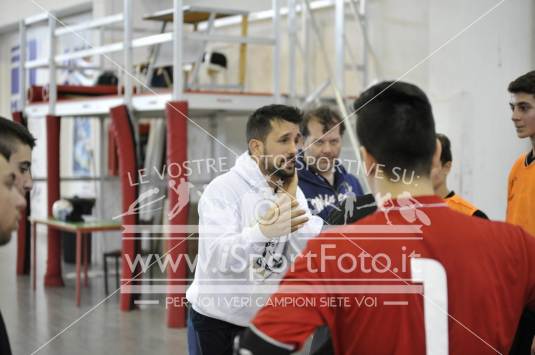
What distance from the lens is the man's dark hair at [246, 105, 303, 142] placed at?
308 cm

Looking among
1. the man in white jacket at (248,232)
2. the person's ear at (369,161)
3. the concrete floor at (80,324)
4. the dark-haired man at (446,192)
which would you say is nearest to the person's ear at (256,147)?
the man in white jacket at (248,232)

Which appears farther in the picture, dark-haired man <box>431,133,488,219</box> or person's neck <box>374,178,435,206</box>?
dark-haired man <box>431,133,488,219</box>

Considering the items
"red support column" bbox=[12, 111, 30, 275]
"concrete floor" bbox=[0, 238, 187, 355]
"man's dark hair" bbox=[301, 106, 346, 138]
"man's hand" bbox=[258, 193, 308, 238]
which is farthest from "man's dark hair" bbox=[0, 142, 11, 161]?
"red support column" bbox=[12, 111, 30, 275]

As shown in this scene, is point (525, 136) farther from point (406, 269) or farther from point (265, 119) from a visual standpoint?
point (406, 269)

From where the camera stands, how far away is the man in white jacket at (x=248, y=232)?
2.65 meters

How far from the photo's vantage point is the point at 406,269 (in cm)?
158

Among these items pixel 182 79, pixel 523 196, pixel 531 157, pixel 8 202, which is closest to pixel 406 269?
pixel 8 202

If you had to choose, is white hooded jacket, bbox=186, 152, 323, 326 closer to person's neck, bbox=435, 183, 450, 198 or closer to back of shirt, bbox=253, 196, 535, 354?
person's neck, bbox=435, 183, 450, 198

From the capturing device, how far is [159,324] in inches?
237

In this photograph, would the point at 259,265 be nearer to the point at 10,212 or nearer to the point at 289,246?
the point at 289,246

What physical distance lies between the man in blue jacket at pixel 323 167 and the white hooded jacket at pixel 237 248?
0.81 meters

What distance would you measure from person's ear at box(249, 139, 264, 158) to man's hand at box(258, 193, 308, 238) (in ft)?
1.74

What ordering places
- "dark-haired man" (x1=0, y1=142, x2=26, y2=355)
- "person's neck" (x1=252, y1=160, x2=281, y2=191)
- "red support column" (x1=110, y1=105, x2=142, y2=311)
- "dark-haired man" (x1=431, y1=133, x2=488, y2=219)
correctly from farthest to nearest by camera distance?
"red support column" (x1=110, y1=105, x2=142, y2=311) < "person's neck" (x1=252, y1=160, x2=281, y2=191) < "dark-haired man" (x1=431, y1=133, x2=488, y2=219) < "dark-haired man" (x1=0, y1=142, x2=26, y2=355)

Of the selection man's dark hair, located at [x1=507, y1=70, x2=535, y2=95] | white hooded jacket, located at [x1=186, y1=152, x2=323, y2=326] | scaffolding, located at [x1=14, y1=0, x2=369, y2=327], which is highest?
scaffolding, located at [x1=14, y1=0, x2=369, y2=327]
